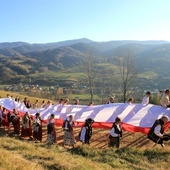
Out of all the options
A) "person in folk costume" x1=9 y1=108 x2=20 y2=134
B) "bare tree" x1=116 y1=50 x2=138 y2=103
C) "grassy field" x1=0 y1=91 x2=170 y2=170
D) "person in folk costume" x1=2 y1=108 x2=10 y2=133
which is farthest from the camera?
"bare tree" x1=116 y1=50 x2=138 y2=103

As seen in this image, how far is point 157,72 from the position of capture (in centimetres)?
16412

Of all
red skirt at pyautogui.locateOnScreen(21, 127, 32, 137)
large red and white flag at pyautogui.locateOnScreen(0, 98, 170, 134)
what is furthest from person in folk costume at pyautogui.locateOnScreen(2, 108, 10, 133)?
large red and white flag at pyautogui.locateOnScreen(0, 98, 170, 134)

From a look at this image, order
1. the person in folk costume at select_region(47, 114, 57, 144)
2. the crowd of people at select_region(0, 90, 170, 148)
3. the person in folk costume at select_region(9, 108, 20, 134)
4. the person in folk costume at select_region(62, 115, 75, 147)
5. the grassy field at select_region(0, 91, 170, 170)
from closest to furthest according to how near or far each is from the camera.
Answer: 1. the grassy field at select_region(0, 91, 170, 170)
2. the crowd of people at select_region(0, 90, 170, 148)
3. the person in folk costume at select_region(62, 115, 75, 147)
4. the person in folk costume at select_region(47, 114, 57, 144)
5. the person in folk costume at select_region(9, 108, 20, 134)

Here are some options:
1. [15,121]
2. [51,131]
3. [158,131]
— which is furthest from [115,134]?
[15,121]

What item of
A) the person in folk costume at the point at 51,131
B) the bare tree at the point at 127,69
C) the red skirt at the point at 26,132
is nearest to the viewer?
the person in folk costume at the point at 51,131

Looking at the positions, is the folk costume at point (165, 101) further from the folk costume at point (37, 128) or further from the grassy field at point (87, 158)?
the folk costume at point (37, 128)

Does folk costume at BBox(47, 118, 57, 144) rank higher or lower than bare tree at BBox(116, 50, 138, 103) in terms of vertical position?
lower

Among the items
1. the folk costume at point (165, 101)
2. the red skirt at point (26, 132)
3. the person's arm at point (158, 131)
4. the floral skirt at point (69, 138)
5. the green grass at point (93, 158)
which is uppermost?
the folk costume at point (165, 101)

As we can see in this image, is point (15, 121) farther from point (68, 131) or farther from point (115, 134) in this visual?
point (115, 134)

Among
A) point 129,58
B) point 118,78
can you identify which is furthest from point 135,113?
point 118,78

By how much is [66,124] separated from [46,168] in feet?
20.2

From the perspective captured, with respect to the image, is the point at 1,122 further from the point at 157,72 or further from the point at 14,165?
the point at 157,72

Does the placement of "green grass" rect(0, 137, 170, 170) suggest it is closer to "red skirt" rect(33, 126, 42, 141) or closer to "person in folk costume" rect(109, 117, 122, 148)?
"person in folk costume" rect(109, 117, 122, 148)

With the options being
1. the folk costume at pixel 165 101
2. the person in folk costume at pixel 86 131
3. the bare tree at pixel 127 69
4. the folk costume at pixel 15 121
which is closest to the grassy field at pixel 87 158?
the person in folk costume at pixel 86 131
